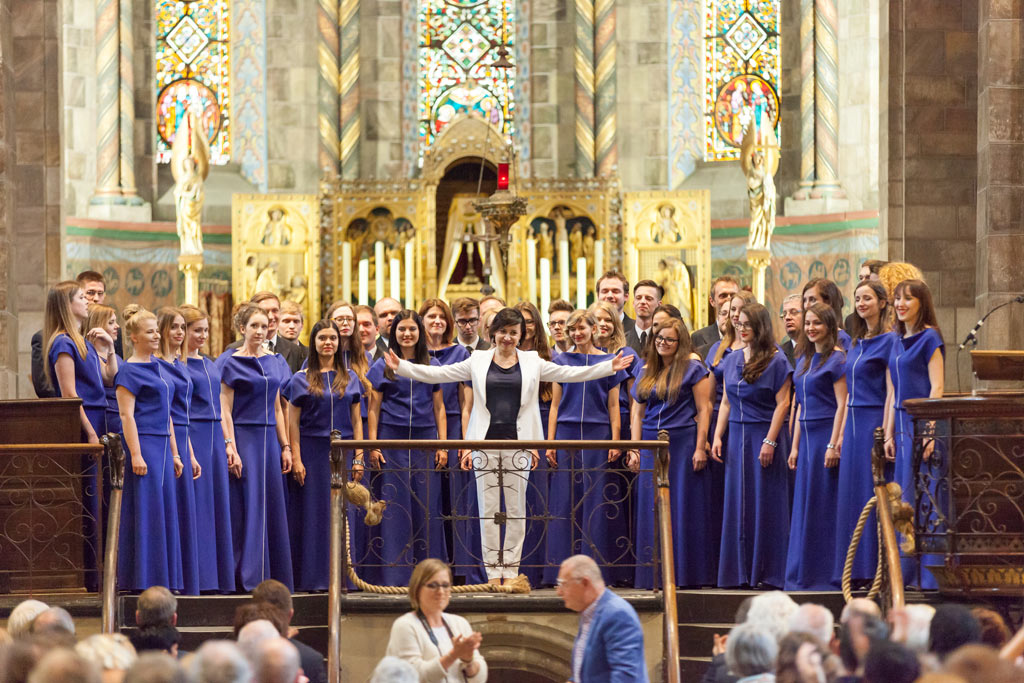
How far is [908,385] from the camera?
26.7 feet

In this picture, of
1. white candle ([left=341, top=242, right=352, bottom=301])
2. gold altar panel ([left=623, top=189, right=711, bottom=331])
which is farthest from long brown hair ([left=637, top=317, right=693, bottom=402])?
Answer: white candle ([left=341, top=242, right=352, bottom=301])

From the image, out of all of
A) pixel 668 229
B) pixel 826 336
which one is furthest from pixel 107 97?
pixel 826 336

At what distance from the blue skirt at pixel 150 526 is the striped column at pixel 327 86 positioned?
10562 millimetres

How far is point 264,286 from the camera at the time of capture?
16.5 m

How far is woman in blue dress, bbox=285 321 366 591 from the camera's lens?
8938mm

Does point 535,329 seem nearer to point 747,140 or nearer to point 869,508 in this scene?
point 869,508

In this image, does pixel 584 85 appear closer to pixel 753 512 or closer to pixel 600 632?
pixel 753 512

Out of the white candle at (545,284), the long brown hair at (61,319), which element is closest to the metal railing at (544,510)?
the long brown hair at (61,319)

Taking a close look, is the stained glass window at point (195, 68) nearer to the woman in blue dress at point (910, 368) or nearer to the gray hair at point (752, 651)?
the woman in blue dress at point (910, 368)

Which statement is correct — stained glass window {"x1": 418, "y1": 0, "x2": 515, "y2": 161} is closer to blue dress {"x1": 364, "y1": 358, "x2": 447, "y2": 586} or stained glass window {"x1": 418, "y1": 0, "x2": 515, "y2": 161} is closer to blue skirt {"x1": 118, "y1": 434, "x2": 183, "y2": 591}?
blue dress {"x1": 364, "y1": 358, "x2": 447, "y2": 586}

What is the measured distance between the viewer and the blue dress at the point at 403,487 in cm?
891

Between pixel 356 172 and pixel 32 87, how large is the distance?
20.9 ft

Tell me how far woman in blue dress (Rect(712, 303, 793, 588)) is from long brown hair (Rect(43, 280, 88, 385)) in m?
3.38

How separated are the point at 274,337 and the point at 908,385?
3885mm
